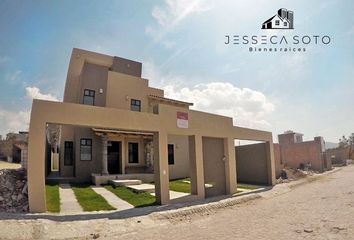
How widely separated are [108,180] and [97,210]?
24.6 feet

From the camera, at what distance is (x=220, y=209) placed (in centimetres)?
1212

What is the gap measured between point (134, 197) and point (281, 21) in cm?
1217

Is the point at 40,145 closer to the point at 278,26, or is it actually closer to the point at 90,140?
the point at 90,140

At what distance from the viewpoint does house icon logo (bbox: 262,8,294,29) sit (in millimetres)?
15344

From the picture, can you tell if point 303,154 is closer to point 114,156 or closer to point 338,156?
point 338,156

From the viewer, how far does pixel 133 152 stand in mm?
21719

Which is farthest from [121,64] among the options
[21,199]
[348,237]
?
[348,237]

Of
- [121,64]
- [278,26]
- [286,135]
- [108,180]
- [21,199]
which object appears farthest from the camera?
[286,135]

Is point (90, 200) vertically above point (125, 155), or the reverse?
point (125, 155)

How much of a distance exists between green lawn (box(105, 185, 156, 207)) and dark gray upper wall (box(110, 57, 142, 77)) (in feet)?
32.4

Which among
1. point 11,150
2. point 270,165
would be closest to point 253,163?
point 270,165

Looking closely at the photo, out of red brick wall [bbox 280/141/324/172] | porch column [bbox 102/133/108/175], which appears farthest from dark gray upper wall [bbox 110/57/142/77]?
red brick wall [bbox 280/141/324/172]

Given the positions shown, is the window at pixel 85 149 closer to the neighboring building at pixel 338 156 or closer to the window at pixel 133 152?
the window at pixel 133 152

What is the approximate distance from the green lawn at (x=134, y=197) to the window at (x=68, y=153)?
4777 mm
